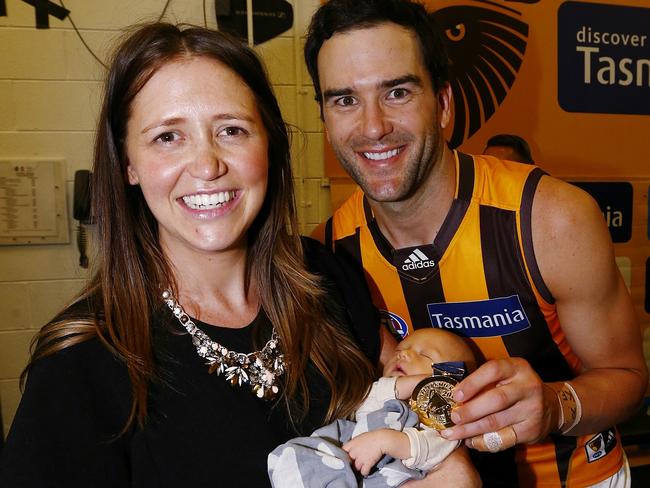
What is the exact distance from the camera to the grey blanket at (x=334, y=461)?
1.11 meters

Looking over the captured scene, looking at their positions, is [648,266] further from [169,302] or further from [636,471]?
[169,302]

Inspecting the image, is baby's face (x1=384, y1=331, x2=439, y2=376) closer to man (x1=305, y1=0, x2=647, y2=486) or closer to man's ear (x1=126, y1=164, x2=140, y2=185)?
man (x1=305, y1=0, x2=647, y2=486)

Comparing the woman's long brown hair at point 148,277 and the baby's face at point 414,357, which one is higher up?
the woman's long brown hair at point 148,277

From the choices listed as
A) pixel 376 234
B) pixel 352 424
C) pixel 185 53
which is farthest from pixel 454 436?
pixel 185 53

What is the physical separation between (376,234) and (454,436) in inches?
30.5

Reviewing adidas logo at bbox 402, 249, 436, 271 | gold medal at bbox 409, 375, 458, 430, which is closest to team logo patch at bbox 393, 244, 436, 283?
adidas logo at bbox 402, 249, 436, 271

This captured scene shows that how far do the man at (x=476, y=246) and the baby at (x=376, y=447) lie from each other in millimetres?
362

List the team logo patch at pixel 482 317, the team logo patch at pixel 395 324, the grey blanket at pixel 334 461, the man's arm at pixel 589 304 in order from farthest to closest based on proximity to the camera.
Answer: the team logo patch at pixel 395 324, the team logo patch at pixel 482 317, the man's arm at pixel 589 304, the grey blanket at pixel 334 461

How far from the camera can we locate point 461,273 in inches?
67.9

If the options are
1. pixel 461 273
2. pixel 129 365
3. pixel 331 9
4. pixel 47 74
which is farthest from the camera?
pixel 47 74

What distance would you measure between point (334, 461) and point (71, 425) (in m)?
0.48

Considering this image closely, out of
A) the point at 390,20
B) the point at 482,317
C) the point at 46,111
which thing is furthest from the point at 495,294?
the point at 46,111

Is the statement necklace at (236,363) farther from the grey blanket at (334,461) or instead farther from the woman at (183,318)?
the grey blanket at (334,461)

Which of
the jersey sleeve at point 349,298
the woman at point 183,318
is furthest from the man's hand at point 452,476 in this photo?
the jersey sleeve at point 349,298
